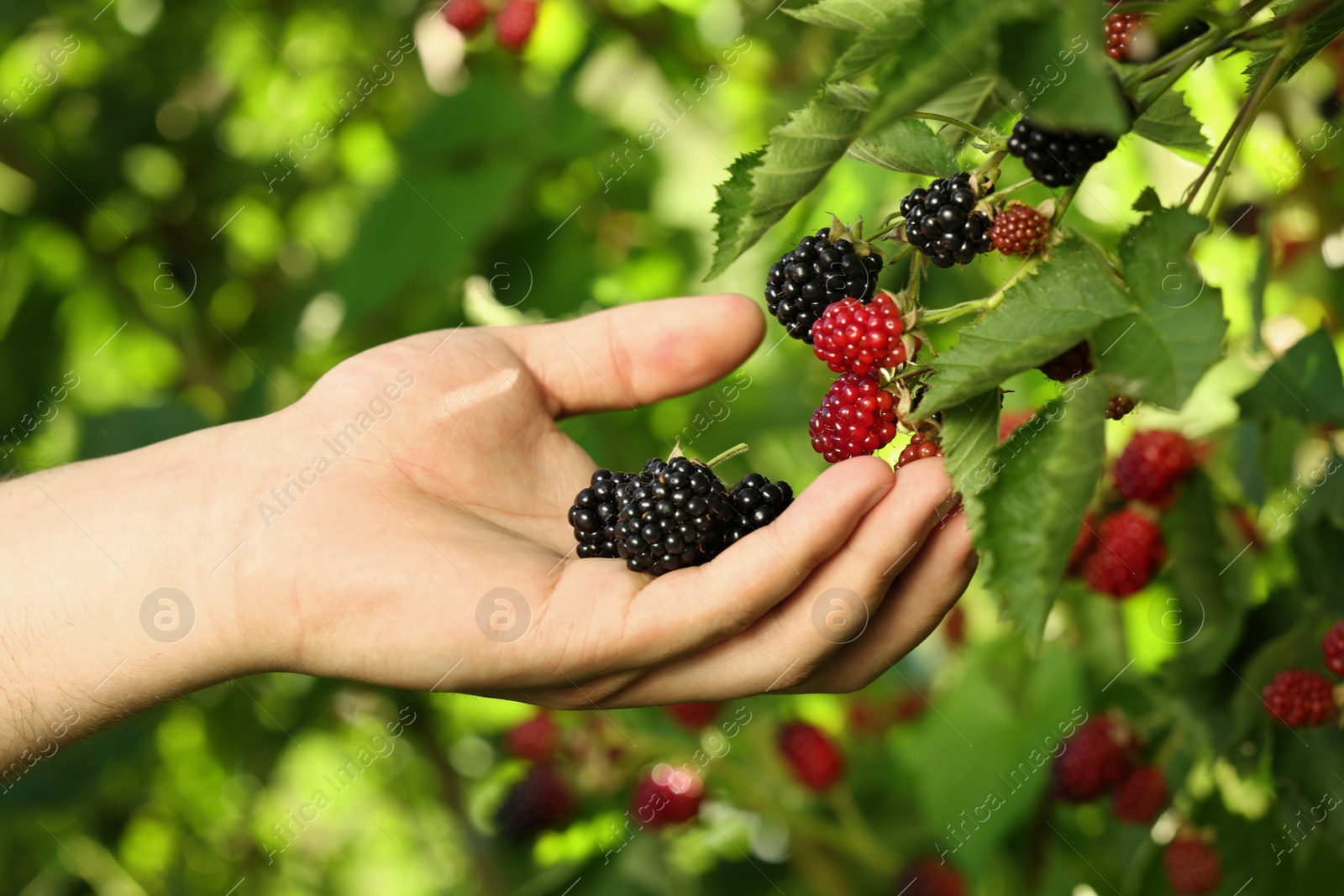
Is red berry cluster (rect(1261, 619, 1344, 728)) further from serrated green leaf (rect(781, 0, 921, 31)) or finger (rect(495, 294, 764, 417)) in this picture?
serrated green leaf (rect(781, 0, 921, 31))

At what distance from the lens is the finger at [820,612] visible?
3.12 feet

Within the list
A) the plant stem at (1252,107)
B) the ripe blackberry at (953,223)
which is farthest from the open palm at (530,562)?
the plant stem at (1252,107)

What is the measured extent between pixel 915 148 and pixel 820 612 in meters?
0.48

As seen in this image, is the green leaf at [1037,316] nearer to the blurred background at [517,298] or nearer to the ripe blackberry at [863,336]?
the ripe blackberry at [863,336]

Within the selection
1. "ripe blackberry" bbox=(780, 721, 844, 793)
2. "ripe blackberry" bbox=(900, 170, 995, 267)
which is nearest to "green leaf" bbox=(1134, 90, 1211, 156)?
"ripe blackberry" bbox=(900, 170, 995, 267)

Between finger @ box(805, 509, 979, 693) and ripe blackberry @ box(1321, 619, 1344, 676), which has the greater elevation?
ripe blackberry @ box(1321, 619, 1344, 676)

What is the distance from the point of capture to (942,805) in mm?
1583

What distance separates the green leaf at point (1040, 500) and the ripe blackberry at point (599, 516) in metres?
0.60

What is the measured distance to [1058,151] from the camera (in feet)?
2.37

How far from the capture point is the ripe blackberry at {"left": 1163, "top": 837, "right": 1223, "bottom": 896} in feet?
4.91

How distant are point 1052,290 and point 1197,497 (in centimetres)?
90

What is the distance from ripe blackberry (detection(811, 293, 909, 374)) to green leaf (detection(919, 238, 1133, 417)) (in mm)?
146

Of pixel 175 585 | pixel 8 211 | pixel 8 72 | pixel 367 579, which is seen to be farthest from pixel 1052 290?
pixel 8 72

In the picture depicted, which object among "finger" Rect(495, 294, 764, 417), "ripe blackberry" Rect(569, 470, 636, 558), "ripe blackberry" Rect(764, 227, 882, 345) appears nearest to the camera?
"ripe blackberry" Rect(764, 227, 882, 345)
